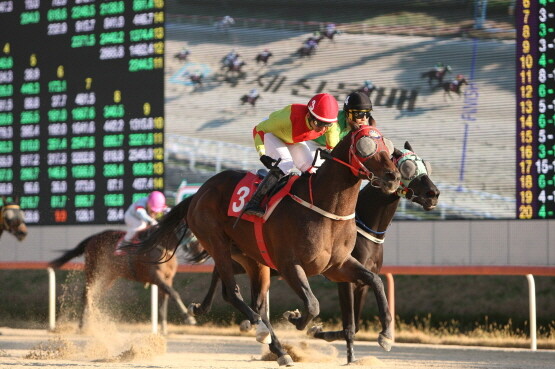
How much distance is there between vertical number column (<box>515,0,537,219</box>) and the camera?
333 inches

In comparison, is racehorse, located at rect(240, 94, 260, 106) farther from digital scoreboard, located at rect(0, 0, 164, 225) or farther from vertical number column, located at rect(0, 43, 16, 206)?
vertical number column, located at rect(0, 43, 16, 206)

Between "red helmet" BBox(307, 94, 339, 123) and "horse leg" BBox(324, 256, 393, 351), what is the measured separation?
720 millimetres

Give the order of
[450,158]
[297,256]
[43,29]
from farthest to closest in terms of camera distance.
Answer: [43,29] < [450,158] < [297,256]

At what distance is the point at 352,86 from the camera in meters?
9.16

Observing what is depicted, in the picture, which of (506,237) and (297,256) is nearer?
(297,256)

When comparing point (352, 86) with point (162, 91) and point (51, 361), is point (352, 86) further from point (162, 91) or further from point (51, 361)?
point (51, 361)

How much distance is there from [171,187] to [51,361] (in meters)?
3.96

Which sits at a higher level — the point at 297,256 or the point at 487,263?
the point at 297,256

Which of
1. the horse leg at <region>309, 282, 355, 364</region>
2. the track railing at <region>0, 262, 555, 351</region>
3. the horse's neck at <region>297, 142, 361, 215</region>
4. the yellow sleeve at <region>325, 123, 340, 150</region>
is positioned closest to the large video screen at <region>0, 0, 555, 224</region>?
the track railing at <region>0, 262, 555, 351</region>

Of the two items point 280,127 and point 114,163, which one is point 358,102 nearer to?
point 280,127

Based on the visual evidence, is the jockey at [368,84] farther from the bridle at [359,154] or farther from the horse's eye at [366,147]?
the horse's eye at [366,147]

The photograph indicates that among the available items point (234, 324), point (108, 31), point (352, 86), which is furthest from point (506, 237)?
→ point (108, 31)

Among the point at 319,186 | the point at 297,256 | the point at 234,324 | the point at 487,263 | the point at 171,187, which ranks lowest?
the point at 234,324

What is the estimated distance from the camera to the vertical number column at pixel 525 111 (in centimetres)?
845
